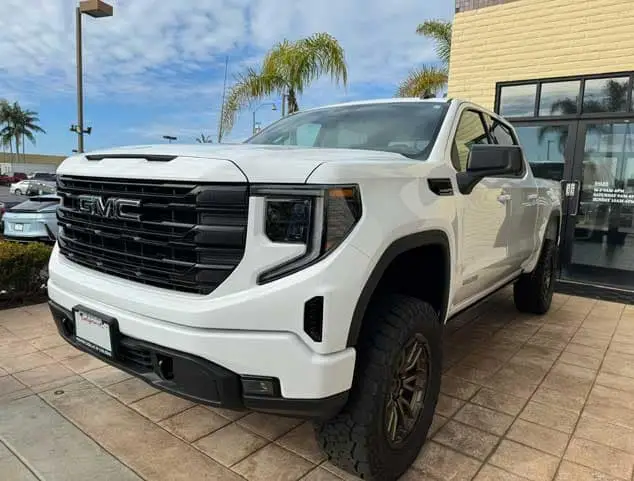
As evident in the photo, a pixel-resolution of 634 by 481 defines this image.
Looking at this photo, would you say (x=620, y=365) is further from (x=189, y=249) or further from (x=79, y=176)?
(x=79, y=176)

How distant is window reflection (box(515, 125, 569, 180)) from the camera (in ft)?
22.2

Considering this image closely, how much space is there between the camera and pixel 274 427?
2779 millimetres

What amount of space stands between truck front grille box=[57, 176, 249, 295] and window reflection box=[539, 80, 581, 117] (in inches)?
243

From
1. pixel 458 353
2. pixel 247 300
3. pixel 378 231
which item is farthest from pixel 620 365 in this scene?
pixel 247 300

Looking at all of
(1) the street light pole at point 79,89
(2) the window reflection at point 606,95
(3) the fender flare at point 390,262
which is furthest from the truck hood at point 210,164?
(1) the street light pole at point 79,89

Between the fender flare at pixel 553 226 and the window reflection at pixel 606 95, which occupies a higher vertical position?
the window reflection at pixel 606 95

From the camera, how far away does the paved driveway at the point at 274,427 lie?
2404 mm

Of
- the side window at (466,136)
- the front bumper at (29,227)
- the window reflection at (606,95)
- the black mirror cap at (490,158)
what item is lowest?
the front bumper at (29,227)

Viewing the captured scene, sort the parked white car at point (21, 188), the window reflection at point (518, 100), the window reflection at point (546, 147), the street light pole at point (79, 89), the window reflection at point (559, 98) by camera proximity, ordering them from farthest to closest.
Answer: the parked white car at point (21, 188)
the street light pole at point (79, 89)
the window reflection at point (518, 100)
the window reflection at point (546, 147)
the window reflection at point (559, 98)

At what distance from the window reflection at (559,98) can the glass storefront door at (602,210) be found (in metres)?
0.30

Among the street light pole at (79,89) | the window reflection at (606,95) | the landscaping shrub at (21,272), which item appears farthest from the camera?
the street light pole at (79,89)

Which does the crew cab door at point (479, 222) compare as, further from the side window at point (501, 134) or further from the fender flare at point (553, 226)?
the fender flare at point (553, 226)

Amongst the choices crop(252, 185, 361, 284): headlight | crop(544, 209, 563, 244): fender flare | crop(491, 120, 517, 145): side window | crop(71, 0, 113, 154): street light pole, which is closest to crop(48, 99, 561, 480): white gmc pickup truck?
crop(252, 185, 361, 284): headlight

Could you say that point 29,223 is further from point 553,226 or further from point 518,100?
point 553,226
